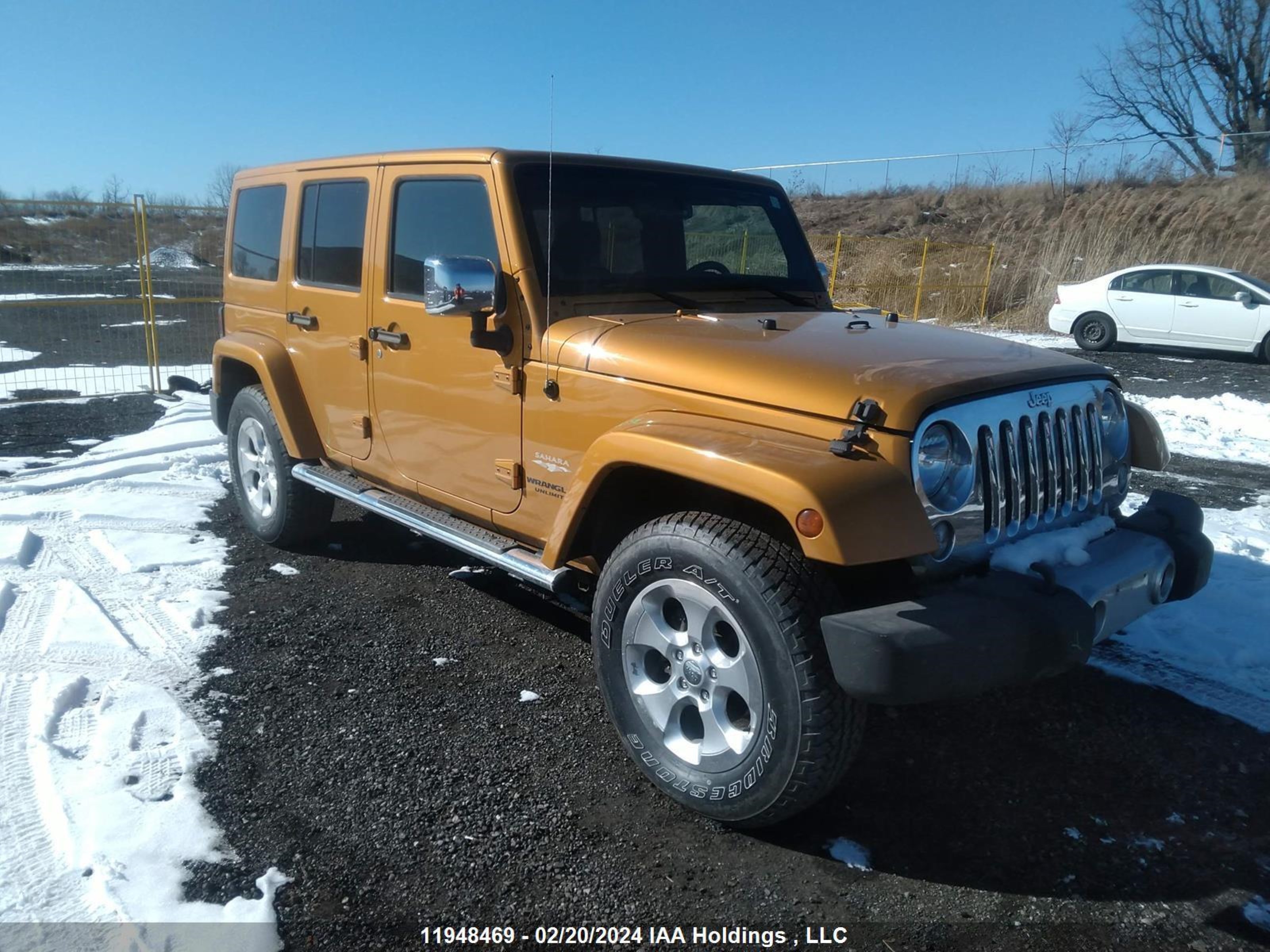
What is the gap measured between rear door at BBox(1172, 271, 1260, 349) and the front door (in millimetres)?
14880

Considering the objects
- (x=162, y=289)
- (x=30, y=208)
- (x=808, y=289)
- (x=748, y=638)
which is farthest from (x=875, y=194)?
(x=748, y=638)

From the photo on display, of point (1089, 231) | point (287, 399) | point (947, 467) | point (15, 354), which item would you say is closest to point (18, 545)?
point (287, 399)

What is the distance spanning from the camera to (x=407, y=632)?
13.9 feet

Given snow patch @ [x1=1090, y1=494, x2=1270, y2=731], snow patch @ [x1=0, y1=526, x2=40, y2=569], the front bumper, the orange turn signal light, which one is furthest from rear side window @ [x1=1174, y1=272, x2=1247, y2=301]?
snow patch @ [x1=0, y1=526, x2=40, y2=569]

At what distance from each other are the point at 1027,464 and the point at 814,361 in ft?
2.42

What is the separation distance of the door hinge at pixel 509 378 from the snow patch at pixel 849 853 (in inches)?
74.2

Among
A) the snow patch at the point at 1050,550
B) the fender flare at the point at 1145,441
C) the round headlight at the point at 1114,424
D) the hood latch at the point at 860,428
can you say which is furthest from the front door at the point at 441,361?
the fender flare at the point at 1145,441

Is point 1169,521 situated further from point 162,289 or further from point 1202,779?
point 162,289

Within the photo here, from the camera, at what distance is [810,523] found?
240cm

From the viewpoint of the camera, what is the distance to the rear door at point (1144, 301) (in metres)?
15.3

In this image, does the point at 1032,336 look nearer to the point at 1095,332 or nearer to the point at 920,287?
the point at 1095,332

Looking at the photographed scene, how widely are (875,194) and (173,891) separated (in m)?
36.1

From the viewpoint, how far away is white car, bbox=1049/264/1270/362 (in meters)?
14.6

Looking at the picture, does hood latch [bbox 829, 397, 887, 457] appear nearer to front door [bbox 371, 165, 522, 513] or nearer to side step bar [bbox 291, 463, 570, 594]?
side step bar [bbox 291, 463, 570, 594]
